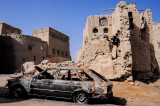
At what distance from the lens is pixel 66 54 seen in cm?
2997

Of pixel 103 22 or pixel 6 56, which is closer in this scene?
pixel 6 56

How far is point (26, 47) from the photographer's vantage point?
2034 centimetres

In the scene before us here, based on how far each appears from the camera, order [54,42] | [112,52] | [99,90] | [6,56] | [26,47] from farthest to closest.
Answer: [54,42], [26,47], [6,56], [112,52], [99,90]

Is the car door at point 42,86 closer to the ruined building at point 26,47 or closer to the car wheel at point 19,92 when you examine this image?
the car wheel at point 19,92

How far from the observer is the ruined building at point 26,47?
19297 mm

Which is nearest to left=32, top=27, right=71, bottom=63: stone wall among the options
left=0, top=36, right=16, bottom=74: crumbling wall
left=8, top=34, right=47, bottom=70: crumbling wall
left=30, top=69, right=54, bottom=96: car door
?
left=8, top=34, right=47, bottom=70: crumbling wall

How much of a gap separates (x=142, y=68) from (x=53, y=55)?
18.0 meters

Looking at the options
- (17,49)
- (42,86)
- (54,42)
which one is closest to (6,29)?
(17,49)

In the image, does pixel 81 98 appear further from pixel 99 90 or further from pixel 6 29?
pixel 6 29

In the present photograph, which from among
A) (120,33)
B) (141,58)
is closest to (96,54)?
(120,33)

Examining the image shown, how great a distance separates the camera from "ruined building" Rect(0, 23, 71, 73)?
19297mm

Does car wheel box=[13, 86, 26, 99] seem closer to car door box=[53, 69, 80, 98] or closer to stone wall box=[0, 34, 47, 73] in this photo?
car door box=[53, 69, 80, 98]

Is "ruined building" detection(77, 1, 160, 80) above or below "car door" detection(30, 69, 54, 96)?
above

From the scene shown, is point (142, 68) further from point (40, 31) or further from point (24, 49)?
point (40, 31)
